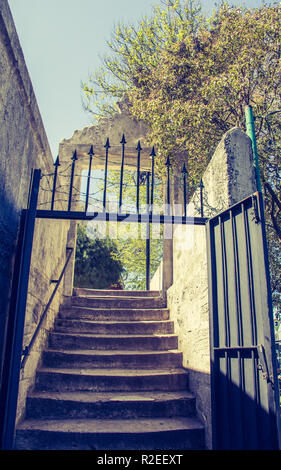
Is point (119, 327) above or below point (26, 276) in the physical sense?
below

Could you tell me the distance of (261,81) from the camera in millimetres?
5805

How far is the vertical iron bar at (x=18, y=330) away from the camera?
2.53 metres

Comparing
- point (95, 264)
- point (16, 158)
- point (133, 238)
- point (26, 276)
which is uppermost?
point (133, 238)

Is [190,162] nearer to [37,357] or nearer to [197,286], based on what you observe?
[197,286]

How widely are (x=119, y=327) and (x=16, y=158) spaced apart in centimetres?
299

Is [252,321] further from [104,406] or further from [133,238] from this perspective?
[133,238]

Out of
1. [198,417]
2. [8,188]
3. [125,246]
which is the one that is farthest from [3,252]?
[125,246]

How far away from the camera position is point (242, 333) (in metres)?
2.53

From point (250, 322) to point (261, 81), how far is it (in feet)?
15.5

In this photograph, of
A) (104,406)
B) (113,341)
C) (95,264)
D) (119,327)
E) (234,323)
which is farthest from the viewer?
(95,264)

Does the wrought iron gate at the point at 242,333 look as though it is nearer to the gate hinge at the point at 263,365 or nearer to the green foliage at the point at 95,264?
the gate hinge at the point at 263,365

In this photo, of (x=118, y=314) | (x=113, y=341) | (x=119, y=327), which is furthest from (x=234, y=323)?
(x=118, y=314)

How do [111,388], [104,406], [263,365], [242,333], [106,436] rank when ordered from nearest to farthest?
1. [263,365]
2. [242,333]
3. [106,436]
4. [104,406]
5. [111,388]

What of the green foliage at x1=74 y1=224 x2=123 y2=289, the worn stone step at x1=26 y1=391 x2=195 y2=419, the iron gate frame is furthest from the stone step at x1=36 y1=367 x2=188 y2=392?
the green foliage at x1=74 y1=224 x2=123 y2=289
